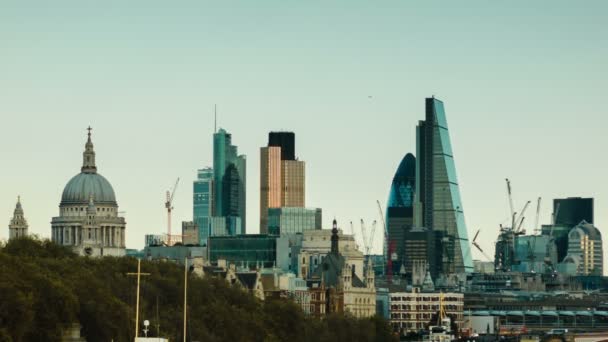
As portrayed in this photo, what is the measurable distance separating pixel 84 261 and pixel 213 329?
2154cm

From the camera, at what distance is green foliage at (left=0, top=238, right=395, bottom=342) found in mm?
138250

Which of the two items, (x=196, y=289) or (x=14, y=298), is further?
(x=196, y=289)

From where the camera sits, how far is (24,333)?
135 metres

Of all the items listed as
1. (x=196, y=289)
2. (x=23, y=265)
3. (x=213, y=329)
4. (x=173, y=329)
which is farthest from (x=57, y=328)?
(x=196, y=289)

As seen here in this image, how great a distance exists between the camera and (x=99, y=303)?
152875 millimetres

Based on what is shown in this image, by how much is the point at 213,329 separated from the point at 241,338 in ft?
7.65

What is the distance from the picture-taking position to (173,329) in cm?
16488

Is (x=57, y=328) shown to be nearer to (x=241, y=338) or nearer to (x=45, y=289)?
(x=45, y=289)

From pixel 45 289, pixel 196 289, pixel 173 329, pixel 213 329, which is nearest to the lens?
pixel 45 289

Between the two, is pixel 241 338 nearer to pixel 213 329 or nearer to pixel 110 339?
pixel 213 329

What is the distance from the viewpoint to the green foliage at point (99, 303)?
13825 cm

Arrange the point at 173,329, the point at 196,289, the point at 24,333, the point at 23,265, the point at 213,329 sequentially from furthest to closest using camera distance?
the point at 196,289
the point at 213,329
the point at 173,329
the point at 23,265
the point at 24,333

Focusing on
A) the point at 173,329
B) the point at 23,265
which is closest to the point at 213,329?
the point at 173,329

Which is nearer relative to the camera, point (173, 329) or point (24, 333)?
point (24, 333)
